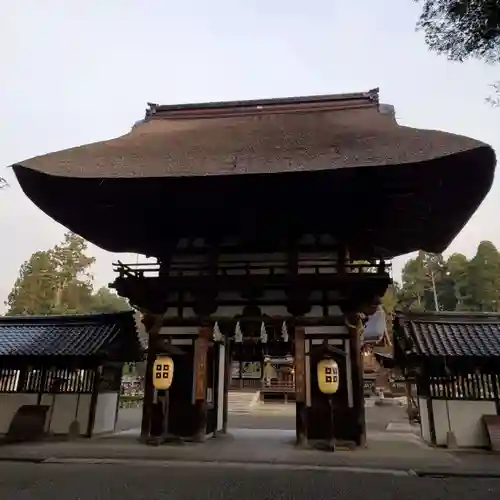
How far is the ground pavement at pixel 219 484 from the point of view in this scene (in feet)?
16.1

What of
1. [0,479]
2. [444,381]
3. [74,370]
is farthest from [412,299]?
[0,479]

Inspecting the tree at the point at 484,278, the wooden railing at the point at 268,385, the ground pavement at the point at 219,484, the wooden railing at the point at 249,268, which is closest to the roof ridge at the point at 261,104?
the wooden railing at the point at 249,268

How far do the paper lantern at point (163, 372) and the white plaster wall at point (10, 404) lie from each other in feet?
13.4

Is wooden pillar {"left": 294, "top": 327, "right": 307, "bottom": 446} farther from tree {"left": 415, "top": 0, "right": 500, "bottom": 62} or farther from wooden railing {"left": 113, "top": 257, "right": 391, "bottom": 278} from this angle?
tree {"left": 415, "top": 0, "right": 500, "bottom": 62}

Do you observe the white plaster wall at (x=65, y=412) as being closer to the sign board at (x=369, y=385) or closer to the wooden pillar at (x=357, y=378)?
the wooden pillar at (x=357, y=378)

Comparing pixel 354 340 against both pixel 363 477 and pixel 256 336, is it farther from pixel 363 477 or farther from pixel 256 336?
pixel 363 477

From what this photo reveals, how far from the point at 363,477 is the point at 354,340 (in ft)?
10.2

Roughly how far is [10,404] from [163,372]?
4869 mm

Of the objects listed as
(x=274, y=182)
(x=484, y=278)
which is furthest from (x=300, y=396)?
(x=484, y=278)

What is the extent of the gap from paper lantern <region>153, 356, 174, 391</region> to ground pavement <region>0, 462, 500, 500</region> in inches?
88.2

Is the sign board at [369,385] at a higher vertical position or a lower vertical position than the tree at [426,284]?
lower

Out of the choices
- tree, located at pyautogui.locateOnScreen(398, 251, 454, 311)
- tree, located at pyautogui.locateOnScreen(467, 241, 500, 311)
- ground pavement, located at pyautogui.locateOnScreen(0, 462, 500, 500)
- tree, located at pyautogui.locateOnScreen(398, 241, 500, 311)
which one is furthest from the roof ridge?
tree, located at pyautogui.locateOnScreen(398, 251, 454, 311)

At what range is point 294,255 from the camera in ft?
30.5

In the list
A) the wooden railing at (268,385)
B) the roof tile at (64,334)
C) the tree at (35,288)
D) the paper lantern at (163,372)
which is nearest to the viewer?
the paper lantern at (163,372)
